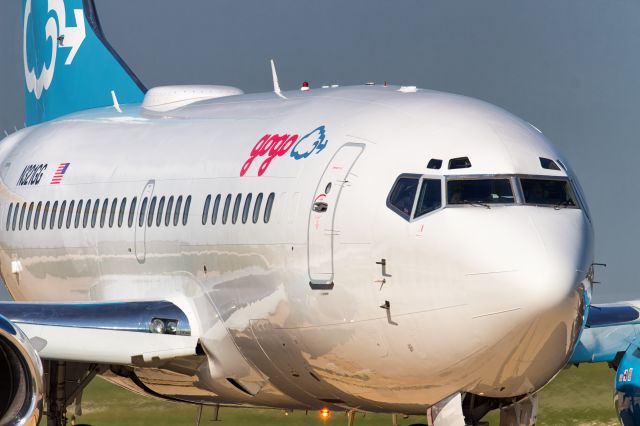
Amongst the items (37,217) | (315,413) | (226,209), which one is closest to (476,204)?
(226,209)

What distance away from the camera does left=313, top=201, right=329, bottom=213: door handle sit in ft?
60.7

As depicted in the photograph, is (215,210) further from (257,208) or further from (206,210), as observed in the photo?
(257,208)

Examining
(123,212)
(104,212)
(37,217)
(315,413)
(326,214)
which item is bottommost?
(315,413)

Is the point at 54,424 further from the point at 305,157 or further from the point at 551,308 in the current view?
the point at 551,308

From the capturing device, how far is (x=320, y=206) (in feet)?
61.0

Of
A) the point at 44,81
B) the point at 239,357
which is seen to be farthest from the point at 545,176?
the point at 44,81

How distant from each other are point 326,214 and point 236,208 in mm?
2414

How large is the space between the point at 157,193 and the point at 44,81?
11003 millimetres

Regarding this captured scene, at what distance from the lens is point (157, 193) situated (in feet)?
74.5

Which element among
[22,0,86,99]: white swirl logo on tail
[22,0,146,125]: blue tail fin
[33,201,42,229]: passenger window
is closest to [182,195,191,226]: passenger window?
[33,201,42,229]: passenger window

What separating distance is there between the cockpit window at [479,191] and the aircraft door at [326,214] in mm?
1513

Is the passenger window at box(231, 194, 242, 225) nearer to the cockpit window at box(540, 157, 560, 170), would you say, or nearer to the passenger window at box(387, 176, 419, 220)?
the passenger window at box(387, 176, 419, 220)

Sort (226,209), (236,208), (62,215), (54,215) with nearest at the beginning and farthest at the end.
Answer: (236,208), (226,209), (62,215), (54,215)

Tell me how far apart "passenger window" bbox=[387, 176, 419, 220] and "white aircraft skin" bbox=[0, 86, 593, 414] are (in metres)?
0.10
